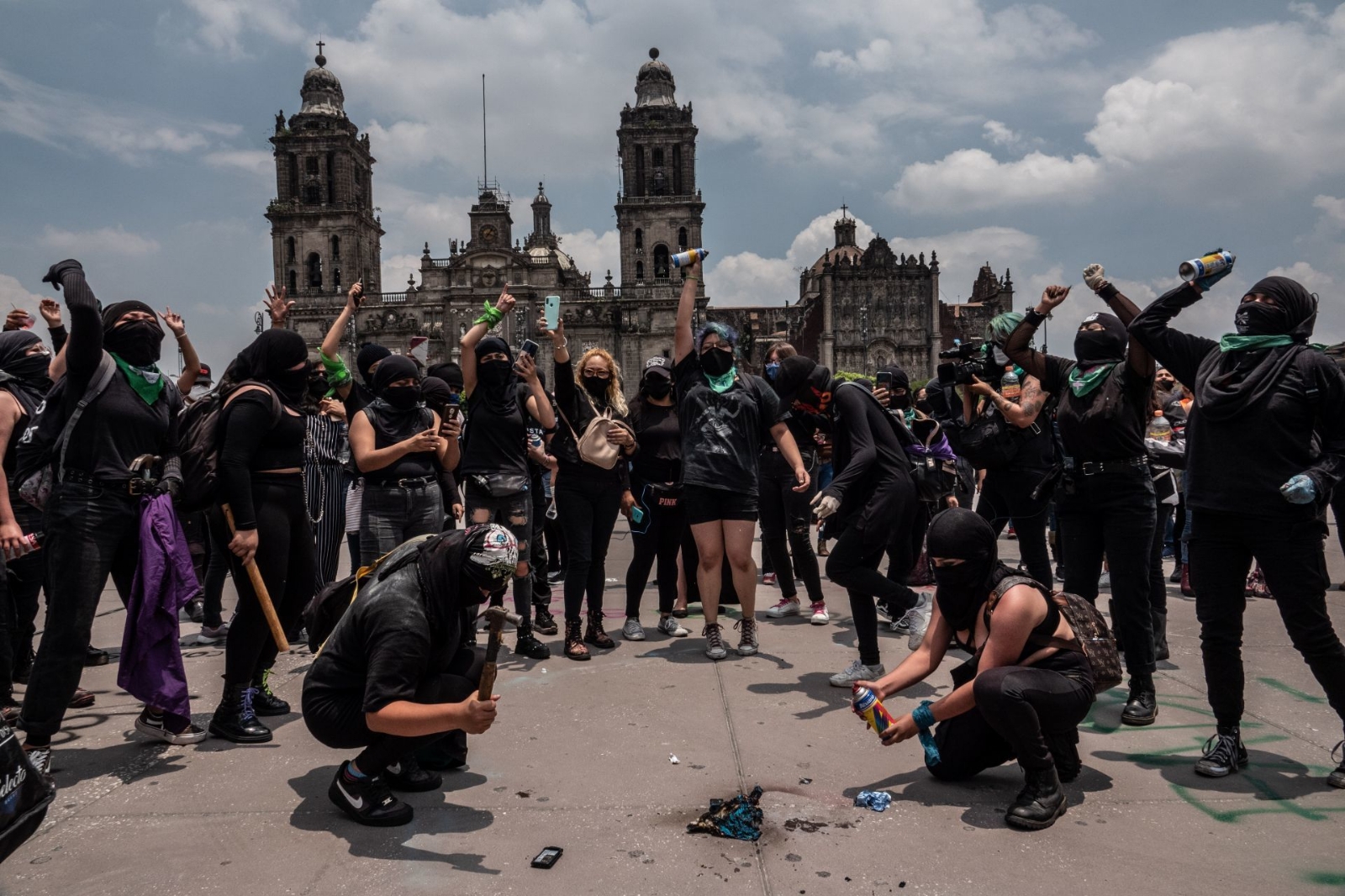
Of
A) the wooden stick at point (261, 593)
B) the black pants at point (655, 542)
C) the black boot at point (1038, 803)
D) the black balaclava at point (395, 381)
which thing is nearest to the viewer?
the black boot at point (1038, 803)

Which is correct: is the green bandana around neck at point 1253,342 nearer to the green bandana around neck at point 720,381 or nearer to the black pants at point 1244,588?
the black pants at point 1244,588

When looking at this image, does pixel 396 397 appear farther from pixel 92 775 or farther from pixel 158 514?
pixel 92 775

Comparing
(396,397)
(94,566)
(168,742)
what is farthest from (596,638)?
(94,566)

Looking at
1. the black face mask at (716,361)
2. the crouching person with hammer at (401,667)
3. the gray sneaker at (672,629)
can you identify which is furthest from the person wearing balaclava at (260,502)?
the gray sneaker at (672,629)

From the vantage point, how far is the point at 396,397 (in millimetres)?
4984

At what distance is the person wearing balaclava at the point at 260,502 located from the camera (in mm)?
4191

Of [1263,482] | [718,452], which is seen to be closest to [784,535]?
[718,452]

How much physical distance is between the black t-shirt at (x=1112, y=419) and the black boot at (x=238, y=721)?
4.15 meters

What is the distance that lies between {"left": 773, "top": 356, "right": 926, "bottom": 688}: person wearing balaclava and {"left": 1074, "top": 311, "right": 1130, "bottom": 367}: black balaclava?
1.16 m

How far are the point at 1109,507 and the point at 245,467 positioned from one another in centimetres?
412

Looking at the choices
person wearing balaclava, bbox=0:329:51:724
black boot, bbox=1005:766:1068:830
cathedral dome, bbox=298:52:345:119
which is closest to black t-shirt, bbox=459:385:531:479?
person wearing balaclava, bbox=0:329:51:724

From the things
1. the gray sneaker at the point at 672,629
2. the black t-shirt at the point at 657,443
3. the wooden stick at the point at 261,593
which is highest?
the black t-shirt at the point at 657,443

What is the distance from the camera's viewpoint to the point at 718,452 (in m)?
5.49

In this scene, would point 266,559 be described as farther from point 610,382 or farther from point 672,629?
point 672,629
